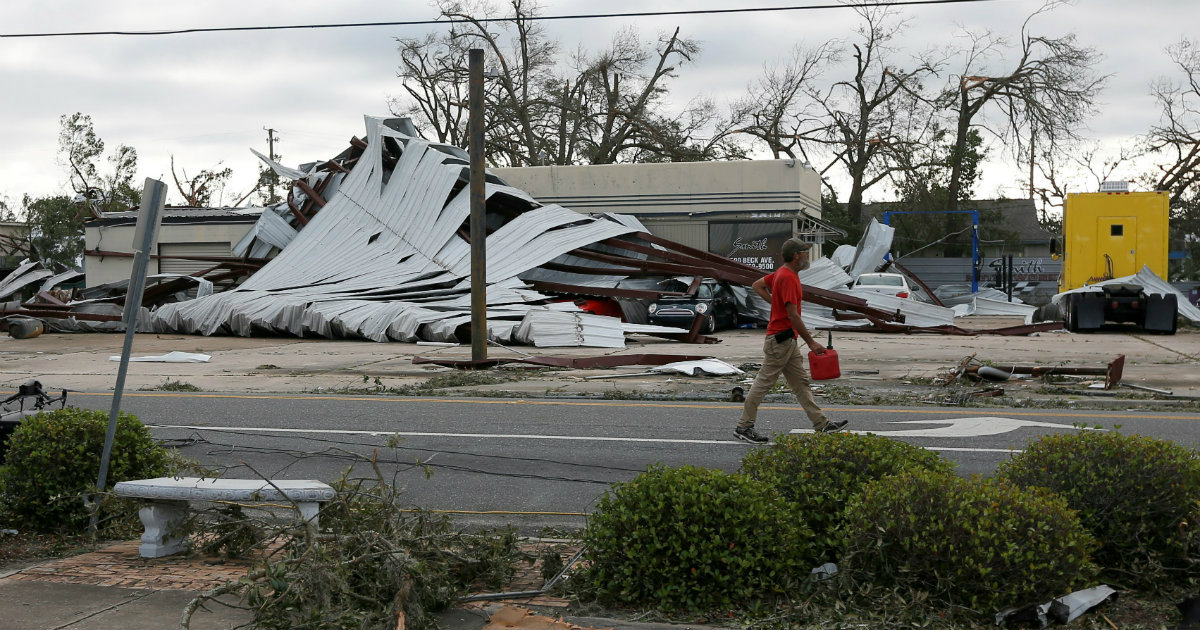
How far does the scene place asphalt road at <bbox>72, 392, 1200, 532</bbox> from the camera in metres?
7.48

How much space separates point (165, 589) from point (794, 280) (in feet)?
18.4

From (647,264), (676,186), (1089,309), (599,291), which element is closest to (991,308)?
(676,186)

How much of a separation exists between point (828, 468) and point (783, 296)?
152 inches

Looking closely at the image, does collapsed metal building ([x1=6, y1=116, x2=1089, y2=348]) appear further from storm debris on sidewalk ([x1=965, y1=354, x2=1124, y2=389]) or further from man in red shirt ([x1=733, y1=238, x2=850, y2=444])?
man in red shirt ([x1=733, y1=238, x2=850, y2=444])

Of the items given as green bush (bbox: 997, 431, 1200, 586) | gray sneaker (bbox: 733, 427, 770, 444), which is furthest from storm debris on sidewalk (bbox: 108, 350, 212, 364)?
green bush (bbox: 997, 431, 1200, 586)

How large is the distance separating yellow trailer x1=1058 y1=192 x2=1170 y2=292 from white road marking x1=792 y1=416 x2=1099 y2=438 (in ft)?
49.5

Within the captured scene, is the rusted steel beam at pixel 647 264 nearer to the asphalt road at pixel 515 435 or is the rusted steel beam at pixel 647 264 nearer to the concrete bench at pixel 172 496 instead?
the asphalt road at pixel 515 435

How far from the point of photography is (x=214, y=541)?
18.2 ft

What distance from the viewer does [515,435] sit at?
31.8 ft

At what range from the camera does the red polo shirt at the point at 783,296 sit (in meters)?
8.78

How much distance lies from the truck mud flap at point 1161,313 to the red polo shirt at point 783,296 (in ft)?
57.0

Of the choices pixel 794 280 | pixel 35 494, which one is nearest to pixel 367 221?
pixel 794 280

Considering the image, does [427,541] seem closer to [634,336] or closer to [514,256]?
[634,336]

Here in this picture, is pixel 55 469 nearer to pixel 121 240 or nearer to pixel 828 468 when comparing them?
pixel 828 468
